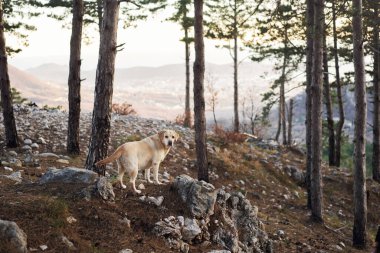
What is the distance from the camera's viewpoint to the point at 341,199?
18.4 metres

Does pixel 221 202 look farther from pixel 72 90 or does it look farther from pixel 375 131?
pixel 375 131

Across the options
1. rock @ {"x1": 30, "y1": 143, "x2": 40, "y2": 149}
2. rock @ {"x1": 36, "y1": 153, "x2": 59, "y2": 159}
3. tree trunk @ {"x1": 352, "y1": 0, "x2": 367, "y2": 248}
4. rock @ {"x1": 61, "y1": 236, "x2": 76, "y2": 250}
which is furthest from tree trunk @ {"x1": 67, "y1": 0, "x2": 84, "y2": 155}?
tree trunk @ {"x1": 352, "y1": 0, "x2": 367, "y2": 248}

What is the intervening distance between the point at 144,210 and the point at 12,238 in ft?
7.85

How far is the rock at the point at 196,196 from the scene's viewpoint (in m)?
7.62

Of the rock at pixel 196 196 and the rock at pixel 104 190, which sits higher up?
the rock at pixel 104 190

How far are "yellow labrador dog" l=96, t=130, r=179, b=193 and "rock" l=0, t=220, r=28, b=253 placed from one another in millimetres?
2178

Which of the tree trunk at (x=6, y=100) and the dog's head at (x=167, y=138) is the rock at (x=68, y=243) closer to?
the dog's head at (x=167, y=138)

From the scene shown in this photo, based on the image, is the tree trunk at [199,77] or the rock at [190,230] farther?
the tree trunk at [199,77]

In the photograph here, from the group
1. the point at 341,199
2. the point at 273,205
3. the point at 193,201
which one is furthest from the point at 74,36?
the point at 341,199

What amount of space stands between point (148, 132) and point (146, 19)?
8027mm

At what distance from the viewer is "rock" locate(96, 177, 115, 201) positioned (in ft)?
23.3

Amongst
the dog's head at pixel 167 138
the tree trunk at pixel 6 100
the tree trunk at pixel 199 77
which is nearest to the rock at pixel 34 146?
the tree trunk at pixel 6 100

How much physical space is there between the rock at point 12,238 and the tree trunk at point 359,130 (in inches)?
398

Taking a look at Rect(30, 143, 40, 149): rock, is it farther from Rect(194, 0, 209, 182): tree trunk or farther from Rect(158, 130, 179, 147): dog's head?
Rect(158, 130, 179, 147): dog's head
